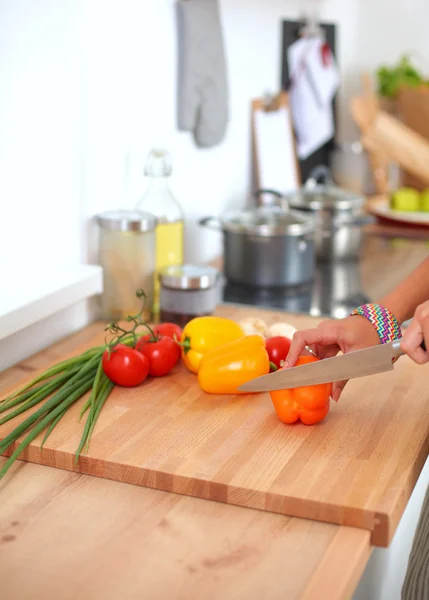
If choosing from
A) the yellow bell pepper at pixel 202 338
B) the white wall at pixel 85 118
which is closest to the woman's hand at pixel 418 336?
the yellow bell pepper at pixel 202 338

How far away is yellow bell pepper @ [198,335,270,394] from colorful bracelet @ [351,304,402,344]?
0.53ft

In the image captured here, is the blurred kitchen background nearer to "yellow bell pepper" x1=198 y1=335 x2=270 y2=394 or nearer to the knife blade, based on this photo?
"yellow bell pepper" x1=198 y1=335 x2=270 y2=394

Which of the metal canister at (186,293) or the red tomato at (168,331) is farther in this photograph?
the metal canister at (186,293)

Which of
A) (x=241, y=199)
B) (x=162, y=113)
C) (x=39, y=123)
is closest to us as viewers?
(x=39, y=123)

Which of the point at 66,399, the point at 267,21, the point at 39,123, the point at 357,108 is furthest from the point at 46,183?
the point at 357,108

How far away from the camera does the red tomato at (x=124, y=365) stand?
1.20 metres

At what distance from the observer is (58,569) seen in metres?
0.81

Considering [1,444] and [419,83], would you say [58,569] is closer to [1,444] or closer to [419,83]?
[1,444]

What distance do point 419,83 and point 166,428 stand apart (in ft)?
7.33

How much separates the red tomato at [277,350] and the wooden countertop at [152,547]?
36cm

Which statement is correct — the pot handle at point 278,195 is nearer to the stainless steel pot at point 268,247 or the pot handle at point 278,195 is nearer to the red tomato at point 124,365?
the stainless steel pot at point 268,247

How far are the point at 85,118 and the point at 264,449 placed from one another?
737 millimetres

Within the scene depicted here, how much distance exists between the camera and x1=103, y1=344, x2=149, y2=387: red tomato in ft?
3.94

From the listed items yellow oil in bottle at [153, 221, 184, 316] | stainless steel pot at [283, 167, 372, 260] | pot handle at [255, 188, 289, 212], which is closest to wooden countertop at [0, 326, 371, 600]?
yellow oil in bottle at [153, 221, 184, 316]
